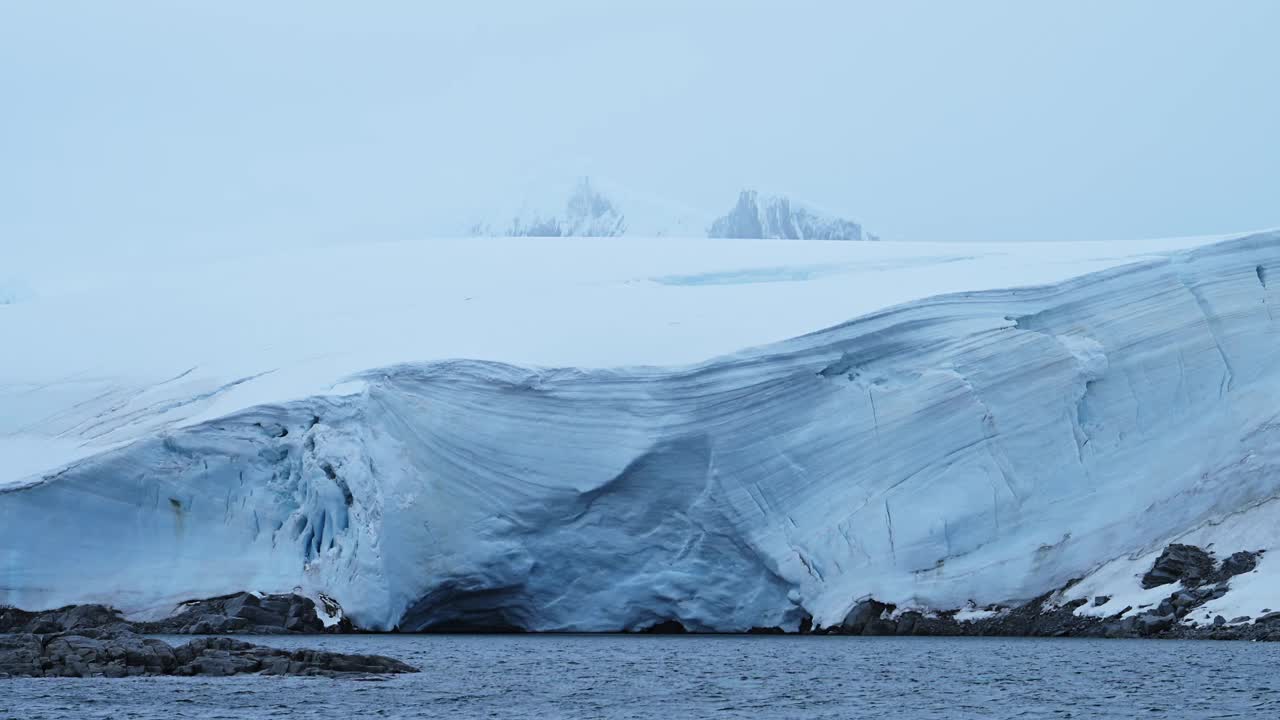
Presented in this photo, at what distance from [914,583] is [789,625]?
1817 mm

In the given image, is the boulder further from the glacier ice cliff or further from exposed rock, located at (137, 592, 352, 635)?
the glacier ice cliff

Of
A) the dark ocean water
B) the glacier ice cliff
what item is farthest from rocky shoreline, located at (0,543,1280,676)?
the dark ocean water

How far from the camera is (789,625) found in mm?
21297

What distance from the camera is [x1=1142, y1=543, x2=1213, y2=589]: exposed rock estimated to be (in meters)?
19.5

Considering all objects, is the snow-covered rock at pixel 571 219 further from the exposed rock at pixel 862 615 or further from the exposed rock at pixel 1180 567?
the exposed rock at pixel 1180 567

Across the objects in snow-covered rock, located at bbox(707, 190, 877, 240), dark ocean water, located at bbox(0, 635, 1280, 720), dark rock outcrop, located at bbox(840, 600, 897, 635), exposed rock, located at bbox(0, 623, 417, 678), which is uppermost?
snow-covered rock, located at bbox(707, 190, 877, 240)

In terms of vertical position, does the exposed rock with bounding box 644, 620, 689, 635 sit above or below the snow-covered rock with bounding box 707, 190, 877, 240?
below

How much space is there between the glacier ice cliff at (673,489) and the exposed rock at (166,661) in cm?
388

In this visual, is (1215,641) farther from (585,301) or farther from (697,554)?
(585,301)

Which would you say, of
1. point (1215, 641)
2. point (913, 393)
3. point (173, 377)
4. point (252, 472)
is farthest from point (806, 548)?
point (173, 377)

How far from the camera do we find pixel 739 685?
14.9 metres

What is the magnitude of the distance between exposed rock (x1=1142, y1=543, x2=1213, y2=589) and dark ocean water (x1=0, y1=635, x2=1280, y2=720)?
1130 millimetres

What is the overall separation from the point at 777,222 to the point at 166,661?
40785mm

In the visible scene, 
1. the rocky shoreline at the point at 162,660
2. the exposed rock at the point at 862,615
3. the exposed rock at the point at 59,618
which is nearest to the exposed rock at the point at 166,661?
the rocky shoreline at the point at 162,660
